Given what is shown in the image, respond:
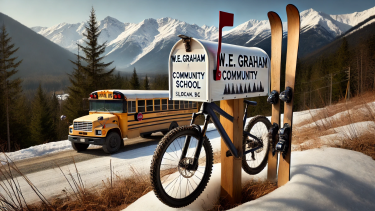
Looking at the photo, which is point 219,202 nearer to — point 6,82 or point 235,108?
point 235,108

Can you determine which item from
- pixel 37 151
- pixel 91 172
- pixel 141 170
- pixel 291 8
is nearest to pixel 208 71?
pixel 291 8

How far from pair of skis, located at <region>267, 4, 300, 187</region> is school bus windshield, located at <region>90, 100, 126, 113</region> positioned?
6206mm

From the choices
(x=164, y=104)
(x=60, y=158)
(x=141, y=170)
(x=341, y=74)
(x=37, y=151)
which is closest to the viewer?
(x=141, y=170)

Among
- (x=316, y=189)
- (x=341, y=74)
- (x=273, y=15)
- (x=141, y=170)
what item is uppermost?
(x=341, y=74)

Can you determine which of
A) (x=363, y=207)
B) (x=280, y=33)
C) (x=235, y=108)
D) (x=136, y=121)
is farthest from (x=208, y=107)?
(x=136, y=121)

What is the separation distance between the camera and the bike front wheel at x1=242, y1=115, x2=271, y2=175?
3.26m

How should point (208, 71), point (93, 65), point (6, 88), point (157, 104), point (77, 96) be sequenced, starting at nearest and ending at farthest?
point (208, 71) < point (157, 104) < point (6, 88) < point (77, 96) < point (93, 65)

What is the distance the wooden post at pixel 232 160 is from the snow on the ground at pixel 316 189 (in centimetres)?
17

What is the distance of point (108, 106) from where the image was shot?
8562 mm

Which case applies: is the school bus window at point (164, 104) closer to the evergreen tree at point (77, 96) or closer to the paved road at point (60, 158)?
the paved road at point (60, 158)

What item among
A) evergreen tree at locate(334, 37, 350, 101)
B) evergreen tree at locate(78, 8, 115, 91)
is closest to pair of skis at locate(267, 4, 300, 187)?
evergreen tree at locate(78, 8, 115, 91)

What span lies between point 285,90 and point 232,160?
0.97 metres

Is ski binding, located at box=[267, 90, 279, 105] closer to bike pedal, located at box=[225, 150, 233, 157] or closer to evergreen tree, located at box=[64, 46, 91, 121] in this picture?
bike pedal, located at box=[225, 150, 233, 157]

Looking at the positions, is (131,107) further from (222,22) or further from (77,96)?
(77,96)
